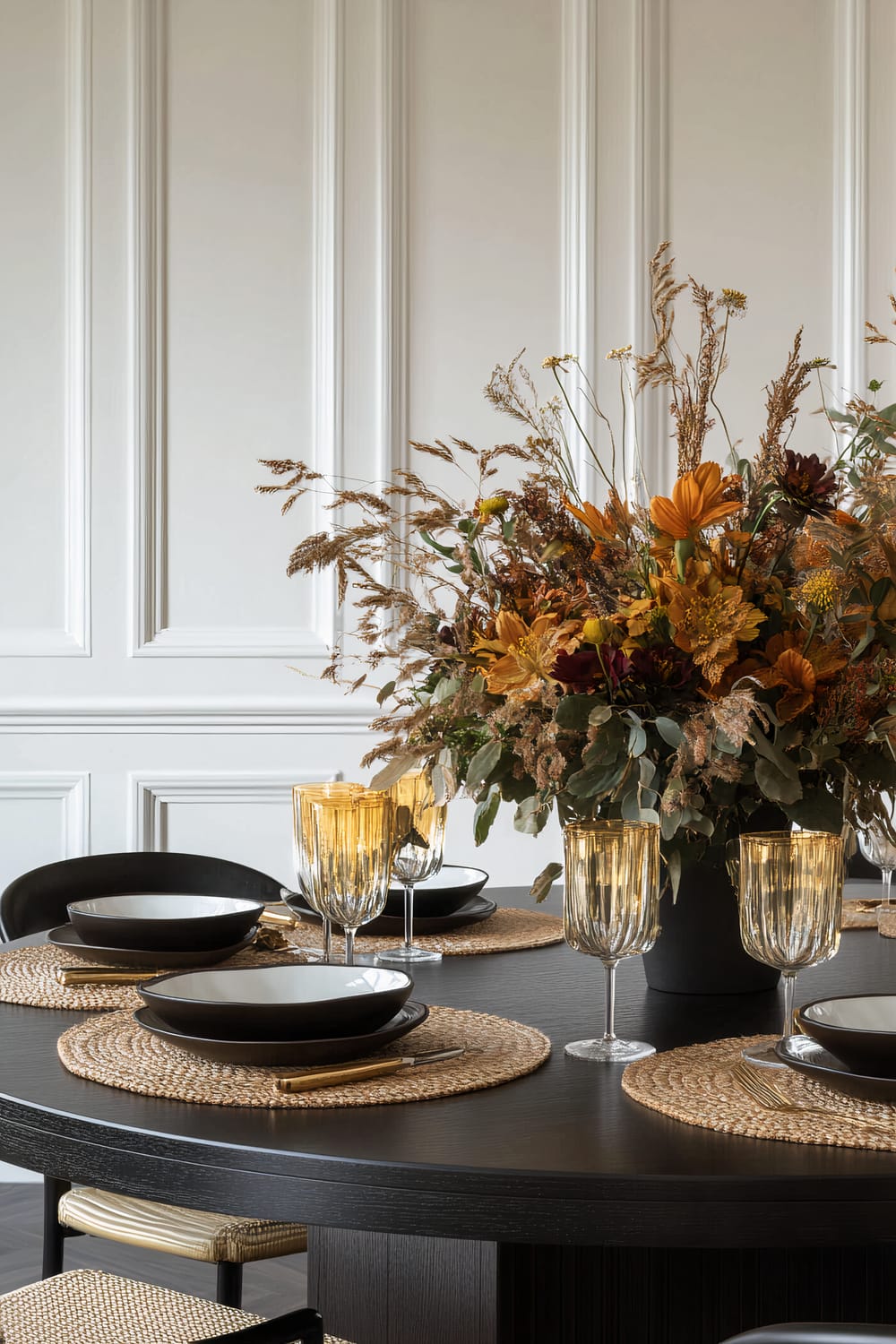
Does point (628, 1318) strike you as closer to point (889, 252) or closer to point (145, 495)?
point (145, 495)

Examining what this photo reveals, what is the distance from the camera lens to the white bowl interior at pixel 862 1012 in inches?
43.8

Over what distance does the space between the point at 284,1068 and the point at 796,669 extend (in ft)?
1.80

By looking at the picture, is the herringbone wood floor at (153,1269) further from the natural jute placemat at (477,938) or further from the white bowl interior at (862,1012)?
the white bowl interior at (862,1012)

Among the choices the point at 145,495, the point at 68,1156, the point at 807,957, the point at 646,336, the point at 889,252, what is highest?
the point at 889,252

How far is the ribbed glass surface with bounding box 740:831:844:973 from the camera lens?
1.09 metres

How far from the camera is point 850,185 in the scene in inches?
138

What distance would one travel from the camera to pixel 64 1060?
3.69 ft

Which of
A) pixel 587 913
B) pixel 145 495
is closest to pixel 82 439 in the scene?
pixel 145 495

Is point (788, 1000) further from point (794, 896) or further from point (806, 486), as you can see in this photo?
point (806, 486)

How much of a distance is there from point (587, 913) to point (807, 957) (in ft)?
0.57

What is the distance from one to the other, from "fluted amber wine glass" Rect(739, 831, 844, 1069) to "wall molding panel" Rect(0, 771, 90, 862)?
2.51 m

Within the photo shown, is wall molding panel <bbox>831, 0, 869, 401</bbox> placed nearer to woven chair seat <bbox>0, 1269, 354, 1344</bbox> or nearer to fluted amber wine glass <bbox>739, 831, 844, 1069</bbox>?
fluted amber wine glass <bbox>739, 831, 844, 1069</bbox>

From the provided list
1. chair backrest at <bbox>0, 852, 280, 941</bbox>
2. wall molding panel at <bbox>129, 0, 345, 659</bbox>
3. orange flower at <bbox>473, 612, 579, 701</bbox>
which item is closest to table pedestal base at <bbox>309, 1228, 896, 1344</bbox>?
orange flower at <bbox>473, 612, 579, 701</bbox>

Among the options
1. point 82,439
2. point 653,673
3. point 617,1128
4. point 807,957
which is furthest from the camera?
point 82,439
